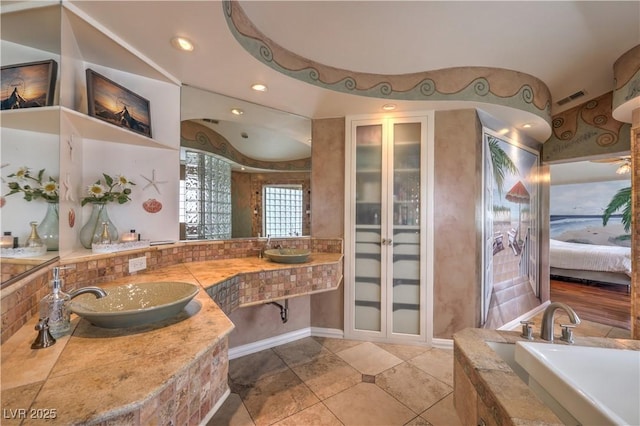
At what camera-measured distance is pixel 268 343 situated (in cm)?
250

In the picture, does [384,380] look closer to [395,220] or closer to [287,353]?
[287,353]

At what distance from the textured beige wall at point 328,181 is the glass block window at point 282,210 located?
0.18 metres

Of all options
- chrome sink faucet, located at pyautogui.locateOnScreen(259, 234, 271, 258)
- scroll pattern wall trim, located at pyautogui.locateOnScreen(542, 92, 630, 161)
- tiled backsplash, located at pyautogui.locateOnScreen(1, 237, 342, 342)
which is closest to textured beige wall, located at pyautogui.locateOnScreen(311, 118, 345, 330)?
tiled backsplash, located at pyautogui.locateOnScreen(1, 237, 342, 342)

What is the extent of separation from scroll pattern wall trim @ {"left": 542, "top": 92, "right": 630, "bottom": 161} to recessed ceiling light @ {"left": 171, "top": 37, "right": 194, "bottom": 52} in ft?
13.9

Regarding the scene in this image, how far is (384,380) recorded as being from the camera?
2045 millimetres

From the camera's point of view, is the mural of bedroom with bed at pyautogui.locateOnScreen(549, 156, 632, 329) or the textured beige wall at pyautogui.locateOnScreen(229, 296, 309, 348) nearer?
the textured beige wall at pyautogui.locateOnScreen(229, 296, 309, 348)

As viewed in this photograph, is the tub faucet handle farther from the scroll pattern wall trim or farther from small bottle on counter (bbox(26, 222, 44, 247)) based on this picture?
the scroll pattern wall trim

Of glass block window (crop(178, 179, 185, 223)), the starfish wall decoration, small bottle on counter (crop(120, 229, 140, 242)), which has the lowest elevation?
small bottle on counter (crop(120, 229, 140, 242))

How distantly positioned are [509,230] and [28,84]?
13.3 feet

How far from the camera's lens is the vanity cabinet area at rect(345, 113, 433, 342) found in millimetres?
2566

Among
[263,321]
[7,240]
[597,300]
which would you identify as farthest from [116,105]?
[597,300]

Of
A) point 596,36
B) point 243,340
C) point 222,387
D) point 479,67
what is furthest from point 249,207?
point 596,36

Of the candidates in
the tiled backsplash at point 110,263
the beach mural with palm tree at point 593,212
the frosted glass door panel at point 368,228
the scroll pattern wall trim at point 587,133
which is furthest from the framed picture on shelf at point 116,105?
the beach mural with palm tree at point 593,212

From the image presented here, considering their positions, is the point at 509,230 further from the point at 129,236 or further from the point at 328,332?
the point at 129,236
